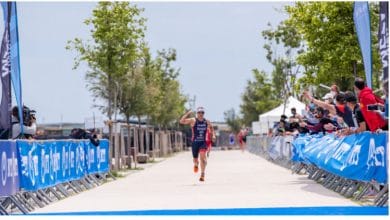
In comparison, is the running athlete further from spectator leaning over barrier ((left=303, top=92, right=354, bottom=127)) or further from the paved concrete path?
spectator leaning over barrier ((left=303, top=92, right=354, bottom=127))

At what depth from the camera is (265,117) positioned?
4975 centimetres

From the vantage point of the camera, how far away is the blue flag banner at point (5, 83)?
15406mm

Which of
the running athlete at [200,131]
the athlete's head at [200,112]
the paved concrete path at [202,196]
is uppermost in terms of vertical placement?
the athlete's head at [200,112]

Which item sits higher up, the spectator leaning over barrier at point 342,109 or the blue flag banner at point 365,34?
the blue flag banner at point 365,34

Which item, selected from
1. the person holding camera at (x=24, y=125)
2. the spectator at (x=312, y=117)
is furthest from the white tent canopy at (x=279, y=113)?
the person holding camera at (x=24, y=125)

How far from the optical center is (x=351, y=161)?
50.1 feet

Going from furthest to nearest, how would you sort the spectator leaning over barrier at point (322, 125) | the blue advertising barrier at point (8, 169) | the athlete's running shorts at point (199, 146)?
1. the athlete's running shorts at point (199, 146)
2. the spectator leaning over barrier at point (322, 125)
3. the blue advertising barrier at point (8, 169)

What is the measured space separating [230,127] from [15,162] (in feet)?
350

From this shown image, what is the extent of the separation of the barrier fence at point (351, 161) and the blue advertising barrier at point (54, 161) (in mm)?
5408

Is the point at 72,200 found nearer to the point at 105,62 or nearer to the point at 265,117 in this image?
the point at 105,62

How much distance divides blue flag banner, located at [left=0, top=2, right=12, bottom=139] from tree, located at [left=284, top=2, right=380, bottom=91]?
14.4 m

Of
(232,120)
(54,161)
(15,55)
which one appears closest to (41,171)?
(54,161)

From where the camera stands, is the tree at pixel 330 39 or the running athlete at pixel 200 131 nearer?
the running athlete at pixel 200 131

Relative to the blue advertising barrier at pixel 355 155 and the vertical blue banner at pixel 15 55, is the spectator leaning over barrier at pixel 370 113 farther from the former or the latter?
the vertical blue banner at pixel 15 55
